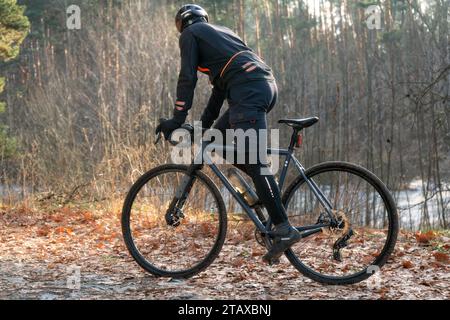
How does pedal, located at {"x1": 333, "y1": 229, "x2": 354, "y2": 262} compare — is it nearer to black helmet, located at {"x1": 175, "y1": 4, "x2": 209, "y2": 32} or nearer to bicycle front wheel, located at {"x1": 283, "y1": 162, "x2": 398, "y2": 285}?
bicycle front wheel, located at {"x1": 283, "y1": 162, "x2": 398, "y2": 285}

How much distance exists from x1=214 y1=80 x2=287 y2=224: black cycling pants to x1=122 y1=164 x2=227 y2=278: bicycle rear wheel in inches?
14.3

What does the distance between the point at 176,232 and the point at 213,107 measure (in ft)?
3.36

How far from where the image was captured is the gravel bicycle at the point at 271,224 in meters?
3.98

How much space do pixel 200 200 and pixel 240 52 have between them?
124 cm

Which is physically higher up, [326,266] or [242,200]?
[242,200]

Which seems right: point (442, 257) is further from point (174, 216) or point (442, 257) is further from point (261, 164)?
point (174, 216)

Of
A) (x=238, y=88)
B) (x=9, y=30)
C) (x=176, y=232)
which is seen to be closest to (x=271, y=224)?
(x=238, y=88)

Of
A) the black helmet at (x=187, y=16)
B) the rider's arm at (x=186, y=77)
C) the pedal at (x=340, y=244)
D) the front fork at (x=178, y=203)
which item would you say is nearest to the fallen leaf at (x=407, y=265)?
the pedal at (x=340, y=244)

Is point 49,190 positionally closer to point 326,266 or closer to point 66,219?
point 66,219

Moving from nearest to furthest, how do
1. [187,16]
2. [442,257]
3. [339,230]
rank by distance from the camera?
[339,230], [187,16], [442,257]

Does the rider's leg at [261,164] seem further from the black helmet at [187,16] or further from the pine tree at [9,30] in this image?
the pine tree at [9,30]

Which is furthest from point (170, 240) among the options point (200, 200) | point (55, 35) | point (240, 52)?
point (55, 35)

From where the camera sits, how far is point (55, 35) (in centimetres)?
2202

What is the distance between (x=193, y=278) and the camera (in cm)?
432
